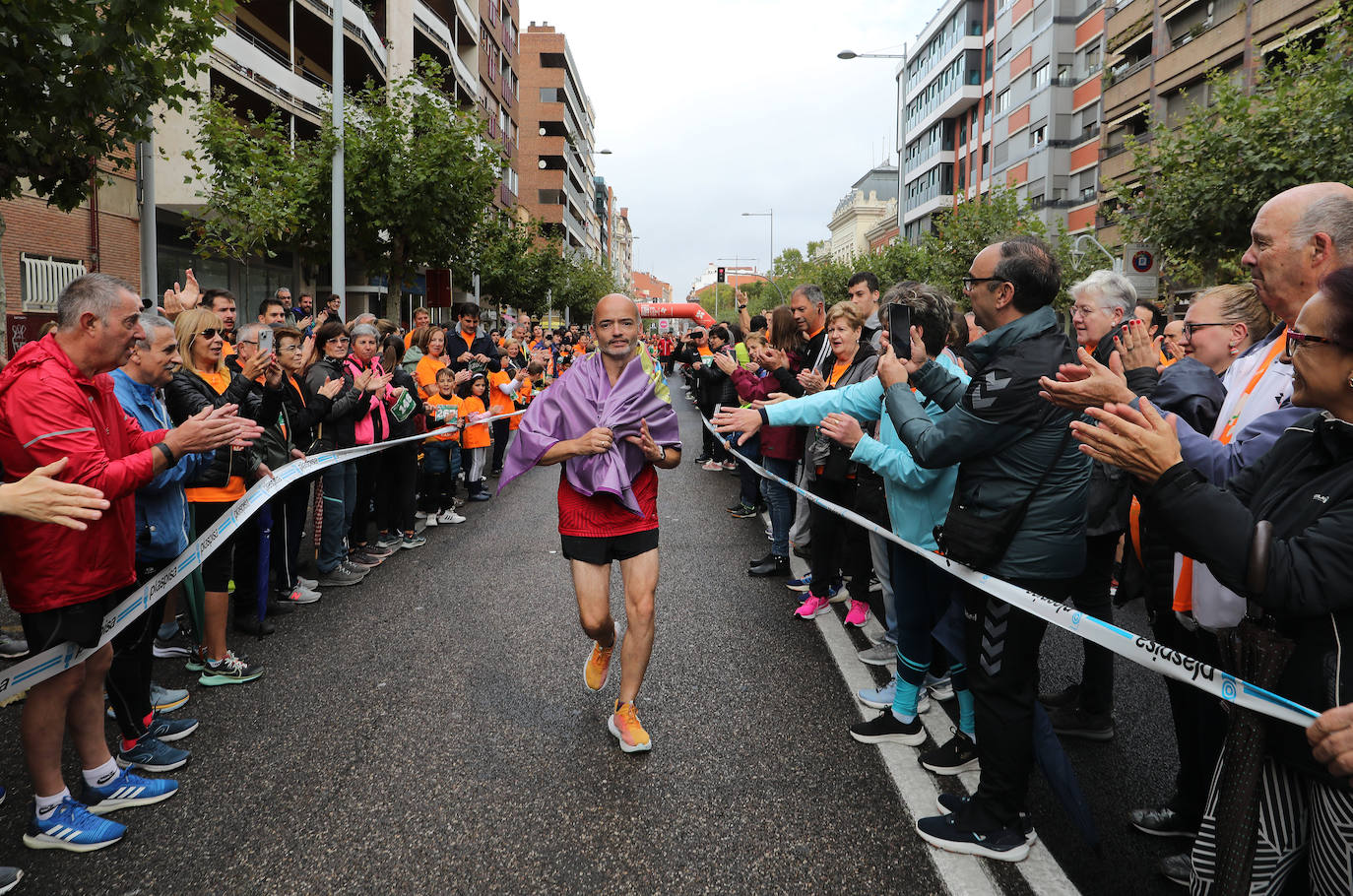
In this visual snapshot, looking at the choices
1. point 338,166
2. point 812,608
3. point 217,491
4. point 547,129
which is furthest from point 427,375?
point 547,129

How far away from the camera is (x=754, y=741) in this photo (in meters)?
4.11

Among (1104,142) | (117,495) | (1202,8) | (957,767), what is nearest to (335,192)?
(117,495)

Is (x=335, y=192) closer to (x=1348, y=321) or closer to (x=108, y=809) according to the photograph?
(x=108, y=809)

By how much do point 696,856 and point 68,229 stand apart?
1857cm

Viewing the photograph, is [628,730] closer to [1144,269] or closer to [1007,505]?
[1007,505]

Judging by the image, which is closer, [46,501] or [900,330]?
[46,501]

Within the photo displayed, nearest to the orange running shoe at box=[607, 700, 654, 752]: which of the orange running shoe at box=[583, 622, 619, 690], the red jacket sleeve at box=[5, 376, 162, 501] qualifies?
the orange running shoe at box=[583, 622, 619, 690]

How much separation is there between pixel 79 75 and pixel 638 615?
6034 millimetres

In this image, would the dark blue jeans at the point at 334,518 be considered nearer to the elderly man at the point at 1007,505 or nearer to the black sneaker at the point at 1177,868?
the elderly man at the point at 1007,505

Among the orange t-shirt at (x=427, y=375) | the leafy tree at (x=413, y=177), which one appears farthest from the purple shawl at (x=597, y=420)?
the leafy tree at (x=413, y=177)

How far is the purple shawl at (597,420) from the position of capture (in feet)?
13.9

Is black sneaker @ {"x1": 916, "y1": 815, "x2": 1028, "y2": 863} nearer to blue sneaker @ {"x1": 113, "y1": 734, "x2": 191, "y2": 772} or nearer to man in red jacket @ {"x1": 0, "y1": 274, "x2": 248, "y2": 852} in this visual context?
man in red jacket @ {"x1": 0, "y1": 274, "x2": 248, "y2": 852}

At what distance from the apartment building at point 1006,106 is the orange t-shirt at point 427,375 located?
28.6m

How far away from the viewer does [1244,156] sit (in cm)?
1579
